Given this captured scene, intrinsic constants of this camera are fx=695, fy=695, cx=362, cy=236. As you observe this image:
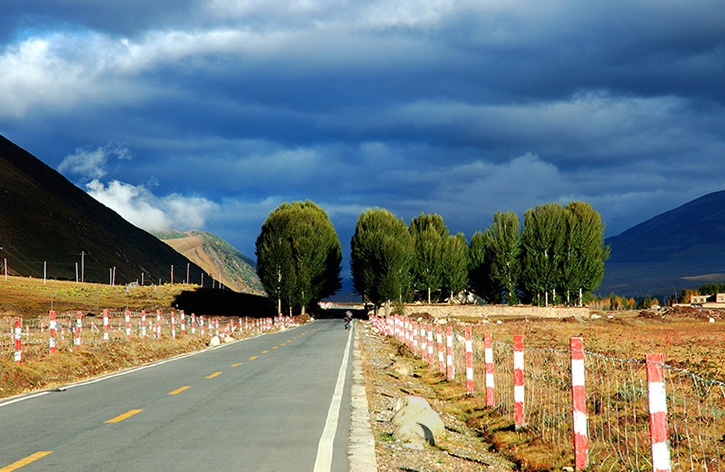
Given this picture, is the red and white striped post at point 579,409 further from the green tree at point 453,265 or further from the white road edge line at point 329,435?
the green tree at point 453,265

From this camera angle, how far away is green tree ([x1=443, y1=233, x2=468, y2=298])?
109 m

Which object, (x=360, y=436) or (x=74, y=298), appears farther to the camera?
(x=74, y=298)

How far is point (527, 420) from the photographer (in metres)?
11.6

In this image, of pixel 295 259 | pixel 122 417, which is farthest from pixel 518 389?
pixel 295 259

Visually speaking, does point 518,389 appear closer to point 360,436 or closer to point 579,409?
point 579,409

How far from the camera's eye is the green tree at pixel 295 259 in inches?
3342

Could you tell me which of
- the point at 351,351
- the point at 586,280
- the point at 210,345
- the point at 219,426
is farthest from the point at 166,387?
the point at 586,280

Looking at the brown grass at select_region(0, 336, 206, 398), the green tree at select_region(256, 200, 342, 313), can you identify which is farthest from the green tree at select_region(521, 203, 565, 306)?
the brown grass at select_region(0, 336, 206, 398)

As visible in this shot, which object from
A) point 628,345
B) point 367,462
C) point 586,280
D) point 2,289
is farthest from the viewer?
point 586,280

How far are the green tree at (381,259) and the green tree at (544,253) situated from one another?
21956 millimetres

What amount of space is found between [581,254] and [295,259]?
44183mm

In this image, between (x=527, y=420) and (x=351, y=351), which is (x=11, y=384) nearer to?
(x=527, y=420)

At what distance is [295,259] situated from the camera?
86.2 meters

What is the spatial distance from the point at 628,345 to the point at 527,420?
20912 mm
